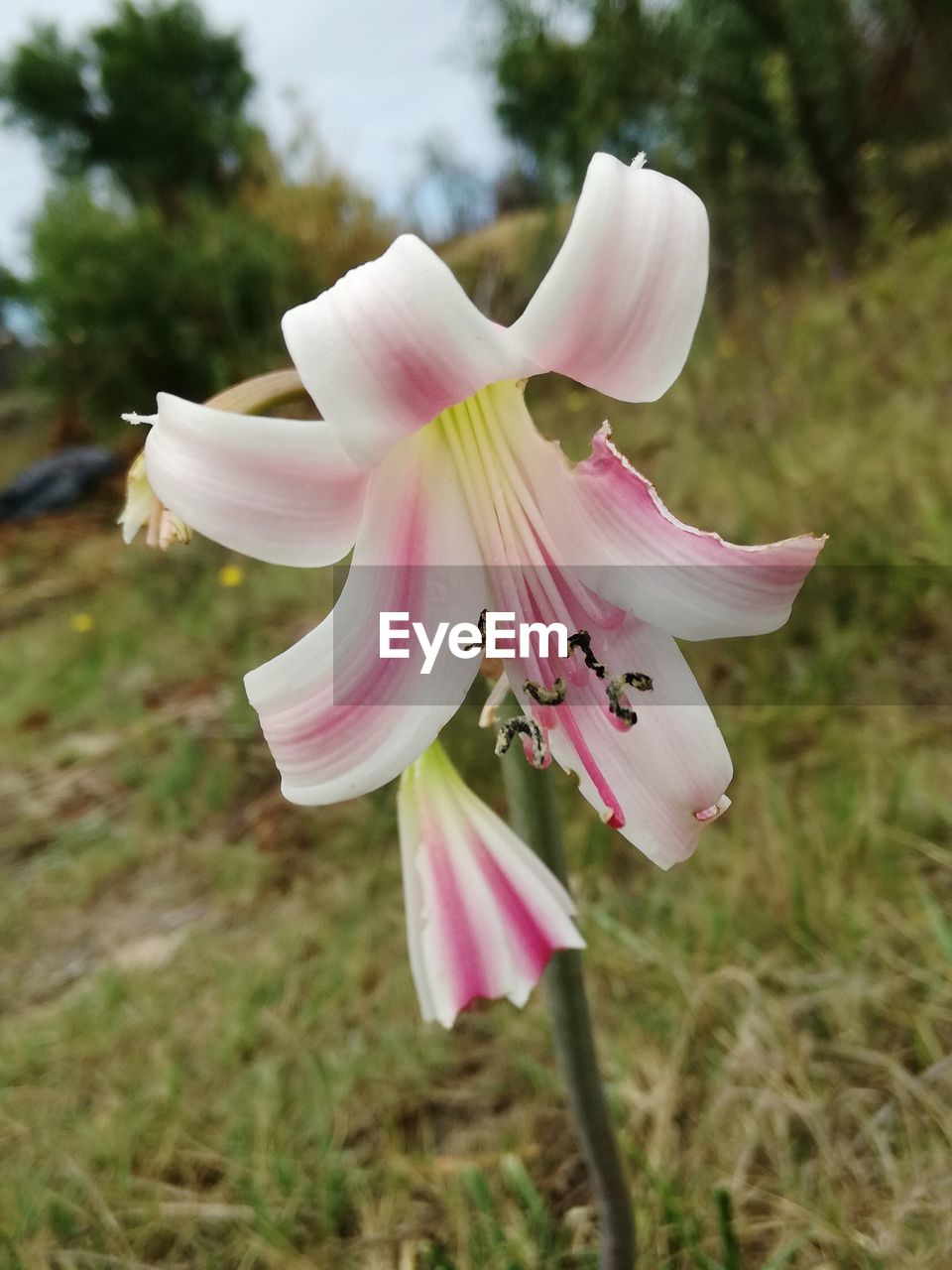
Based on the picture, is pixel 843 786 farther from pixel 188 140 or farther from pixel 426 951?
pixel 188 140

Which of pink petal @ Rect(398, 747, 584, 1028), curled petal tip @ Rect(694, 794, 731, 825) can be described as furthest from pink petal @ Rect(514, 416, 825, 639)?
pink petal @ Rect(398, 747, 584, 1028)

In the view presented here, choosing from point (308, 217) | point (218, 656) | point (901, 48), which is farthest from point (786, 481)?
point (901, 48)

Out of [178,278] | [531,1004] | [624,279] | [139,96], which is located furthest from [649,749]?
[139,96]

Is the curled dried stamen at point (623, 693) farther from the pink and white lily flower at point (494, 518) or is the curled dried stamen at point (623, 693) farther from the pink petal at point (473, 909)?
the pink petal at point (473, 909)

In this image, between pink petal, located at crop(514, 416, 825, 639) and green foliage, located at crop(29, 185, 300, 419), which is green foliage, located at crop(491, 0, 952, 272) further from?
pink petal, located at crop(514, 416, 825, 639)

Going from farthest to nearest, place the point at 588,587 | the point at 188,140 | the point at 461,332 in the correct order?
the point at 188,140 → the point at 588,587 → the point at 461,332

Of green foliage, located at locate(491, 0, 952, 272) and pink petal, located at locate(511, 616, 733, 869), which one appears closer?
pink petal, located at locate(511, 616, 733, 869)
